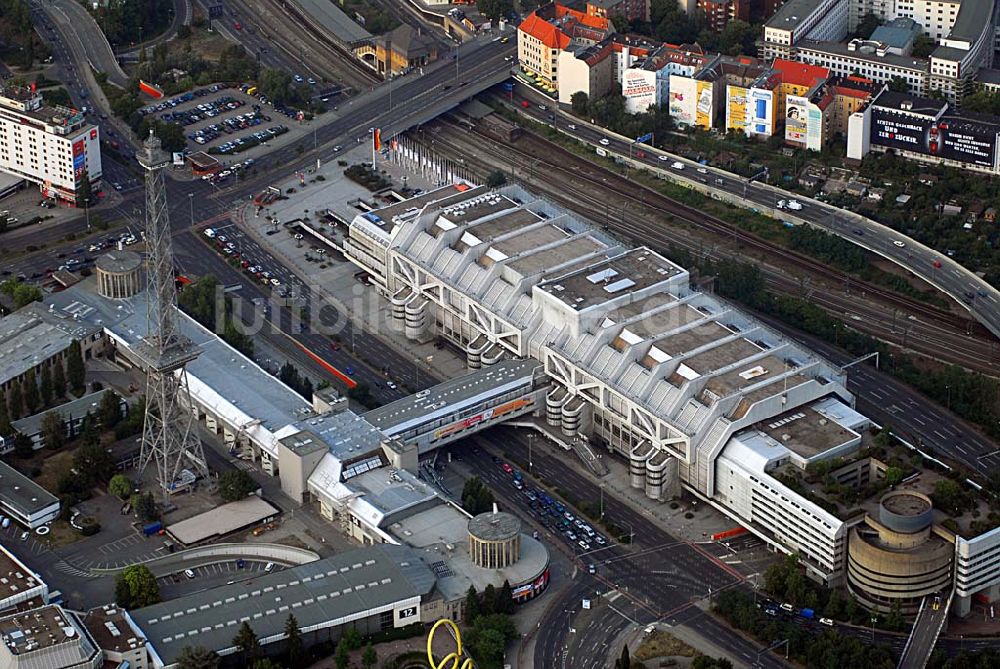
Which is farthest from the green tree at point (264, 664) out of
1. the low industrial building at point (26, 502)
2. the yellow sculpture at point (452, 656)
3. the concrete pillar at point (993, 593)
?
the concrete pillar at point (993, 593)

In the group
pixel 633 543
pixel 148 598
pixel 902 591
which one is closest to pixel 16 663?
pixel 148 598

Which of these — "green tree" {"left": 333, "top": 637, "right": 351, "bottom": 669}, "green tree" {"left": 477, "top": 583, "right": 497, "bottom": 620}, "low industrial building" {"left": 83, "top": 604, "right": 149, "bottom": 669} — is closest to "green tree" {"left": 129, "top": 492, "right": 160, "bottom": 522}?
"low industrial building" {"left": 83, "top": 604, "right": 149, "bottom": 669}

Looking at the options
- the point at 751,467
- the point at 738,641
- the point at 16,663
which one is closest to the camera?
the point at 16,663

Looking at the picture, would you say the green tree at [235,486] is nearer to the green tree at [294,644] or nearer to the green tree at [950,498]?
the green tree at [294,644]

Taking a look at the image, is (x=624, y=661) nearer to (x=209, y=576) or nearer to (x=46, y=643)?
(x=209, y=576)

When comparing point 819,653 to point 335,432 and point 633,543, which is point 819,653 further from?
point 335,432
